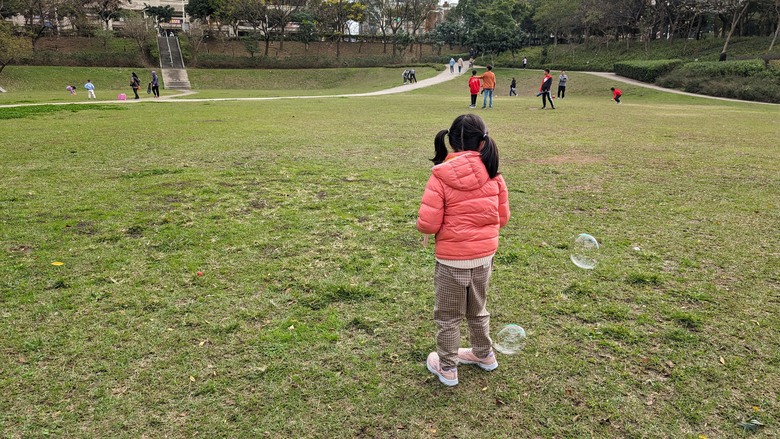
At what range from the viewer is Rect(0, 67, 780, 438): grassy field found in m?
2.85

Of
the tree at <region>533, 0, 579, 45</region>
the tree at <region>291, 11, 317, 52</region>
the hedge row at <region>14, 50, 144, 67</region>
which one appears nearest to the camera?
the hedge row at <region>14, 50, 144, 67</region>

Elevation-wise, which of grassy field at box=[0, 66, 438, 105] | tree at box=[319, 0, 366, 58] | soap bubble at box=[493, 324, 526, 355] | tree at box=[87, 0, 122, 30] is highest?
tree at box=[319, 0, 366, 58]

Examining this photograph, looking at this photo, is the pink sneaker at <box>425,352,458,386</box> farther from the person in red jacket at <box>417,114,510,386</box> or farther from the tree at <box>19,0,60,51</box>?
the tree at <box>19,0,60,51</box>

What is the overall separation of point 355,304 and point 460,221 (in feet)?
4.83

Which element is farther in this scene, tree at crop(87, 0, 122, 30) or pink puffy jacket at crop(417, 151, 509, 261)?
tree at crop(87, 0, 122, 30)

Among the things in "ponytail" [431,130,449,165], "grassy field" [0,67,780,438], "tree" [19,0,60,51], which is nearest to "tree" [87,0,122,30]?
"tree" [19,0,60,51]

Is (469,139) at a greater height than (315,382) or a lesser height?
greater

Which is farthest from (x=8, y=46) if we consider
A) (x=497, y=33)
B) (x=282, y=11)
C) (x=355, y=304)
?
(x=497, y=33)

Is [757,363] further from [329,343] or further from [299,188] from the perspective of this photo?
[299,188]

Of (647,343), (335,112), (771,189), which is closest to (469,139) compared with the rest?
(647,343)

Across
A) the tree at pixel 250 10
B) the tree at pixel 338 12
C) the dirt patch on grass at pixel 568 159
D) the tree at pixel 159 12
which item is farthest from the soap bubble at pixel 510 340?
the tree at pixel 159 12

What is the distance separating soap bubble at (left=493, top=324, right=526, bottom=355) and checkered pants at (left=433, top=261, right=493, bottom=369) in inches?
10.8

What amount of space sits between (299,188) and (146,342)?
14.0ft

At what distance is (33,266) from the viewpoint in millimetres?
4645
